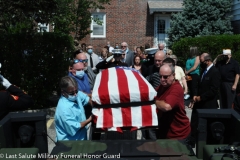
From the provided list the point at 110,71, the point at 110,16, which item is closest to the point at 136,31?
the point at 110,16

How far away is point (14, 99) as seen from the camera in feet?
18.1

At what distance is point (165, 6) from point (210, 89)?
19817 millimetres

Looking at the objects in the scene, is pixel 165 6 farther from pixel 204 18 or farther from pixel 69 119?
pixel 69 119

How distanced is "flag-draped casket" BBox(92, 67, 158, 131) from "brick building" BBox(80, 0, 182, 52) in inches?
904

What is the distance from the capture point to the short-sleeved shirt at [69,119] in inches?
209

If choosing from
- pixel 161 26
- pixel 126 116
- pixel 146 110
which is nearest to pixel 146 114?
pixel 146 110

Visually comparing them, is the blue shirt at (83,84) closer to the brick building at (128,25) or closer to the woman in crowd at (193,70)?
the woman in crowd at (193,70)

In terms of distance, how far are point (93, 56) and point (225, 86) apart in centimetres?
473

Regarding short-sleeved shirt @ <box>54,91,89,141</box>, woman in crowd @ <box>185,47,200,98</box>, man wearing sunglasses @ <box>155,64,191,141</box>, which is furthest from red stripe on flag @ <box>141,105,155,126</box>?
woman in crowd @ <box>185,47,200,98</box>

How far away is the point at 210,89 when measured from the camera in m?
8.15

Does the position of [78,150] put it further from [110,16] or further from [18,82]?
[110,16]

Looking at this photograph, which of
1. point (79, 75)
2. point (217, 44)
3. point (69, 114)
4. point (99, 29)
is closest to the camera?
point (69, 114)

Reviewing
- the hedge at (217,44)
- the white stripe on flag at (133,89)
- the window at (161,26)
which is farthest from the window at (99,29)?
the white stripe on flag at (133,89)

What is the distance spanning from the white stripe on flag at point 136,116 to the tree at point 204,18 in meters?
17.7
